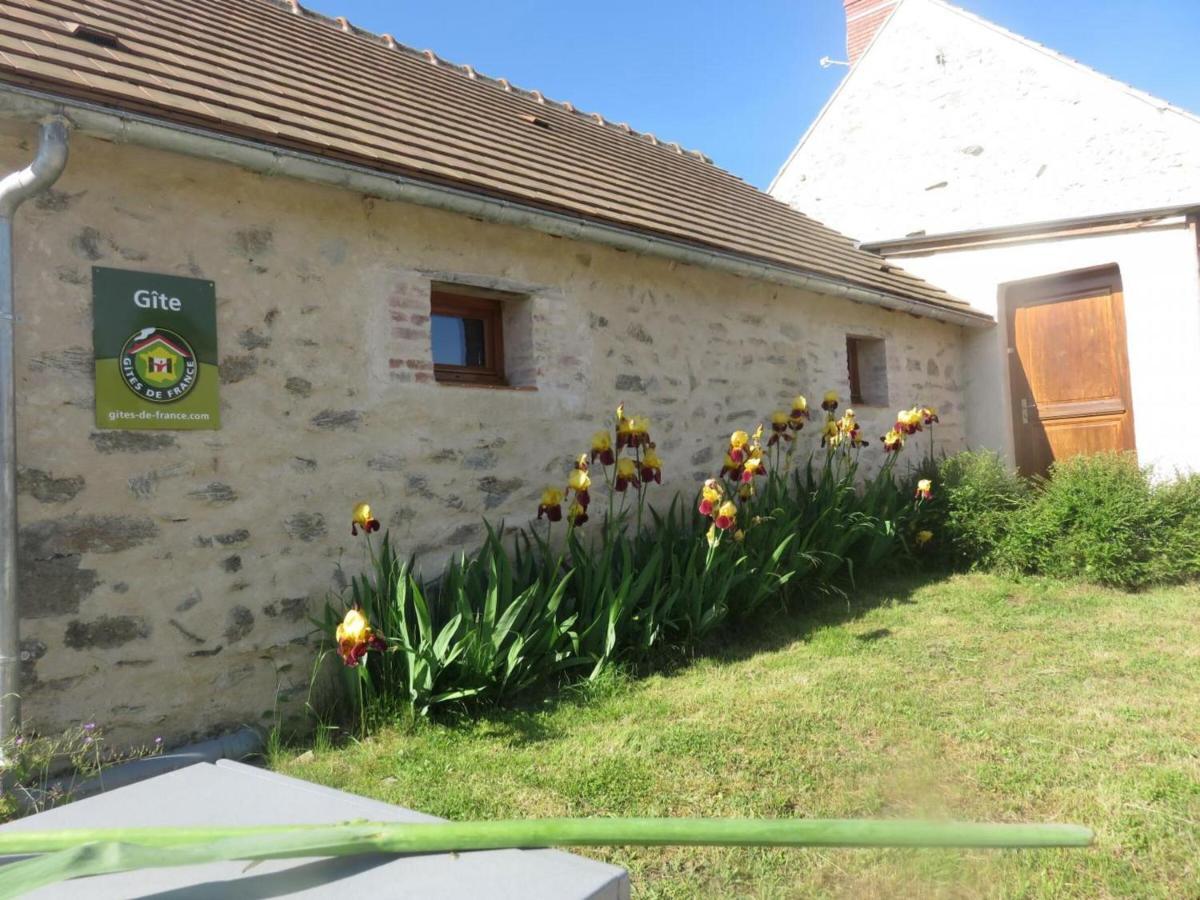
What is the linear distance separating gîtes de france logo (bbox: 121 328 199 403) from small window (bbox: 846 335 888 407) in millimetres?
6566

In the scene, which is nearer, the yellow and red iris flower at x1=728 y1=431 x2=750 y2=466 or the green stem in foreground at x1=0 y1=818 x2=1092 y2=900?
the green stem in foreground at x1=0 y1=818 x2=1092 y2=900

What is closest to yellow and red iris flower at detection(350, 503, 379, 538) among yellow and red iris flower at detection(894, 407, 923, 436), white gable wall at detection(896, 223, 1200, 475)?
yellow and red iris flower at detection(894, 407, 923, 436)

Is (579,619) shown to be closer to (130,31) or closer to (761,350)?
(761,350)

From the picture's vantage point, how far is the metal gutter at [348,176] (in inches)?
136

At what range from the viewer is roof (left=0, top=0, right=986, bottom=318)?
3.94 metres

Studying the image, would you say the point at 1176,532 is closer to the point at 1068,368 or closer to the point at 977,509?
the point at 977,509

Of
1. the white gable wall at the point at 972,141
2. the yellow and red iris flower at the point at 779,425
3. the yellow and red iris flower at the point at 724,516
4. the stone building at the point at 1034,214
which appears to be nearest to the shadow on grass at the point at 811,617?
the yellow and red iris flower at the point at 724,516

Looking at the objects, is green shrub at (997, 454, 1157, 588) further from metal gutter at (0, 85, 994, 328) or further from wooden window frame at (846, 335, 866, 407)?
metal gutter at (0, 85, 994, 328)

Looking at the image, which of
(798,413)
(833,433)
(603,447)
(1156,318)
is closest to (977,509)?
(833,433)

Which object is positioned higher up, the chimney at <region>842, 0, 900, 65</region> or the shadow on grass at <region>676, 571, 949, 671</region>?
the chimney at <region>842, 0, 900, 65</region>

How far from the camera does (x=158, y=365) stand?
3852 mm

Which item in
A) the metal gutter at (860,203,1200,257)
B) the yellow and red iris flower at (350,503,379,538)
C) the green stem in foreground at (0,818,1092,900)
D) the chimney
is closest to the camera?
the green stem in foreground at (0,818,1092,900)

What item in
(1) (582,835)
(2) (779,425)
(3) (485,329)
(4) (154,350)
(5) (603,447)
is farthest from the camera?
(2) (779,425)

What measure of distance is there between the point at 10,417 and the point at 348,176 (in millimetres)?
1938
